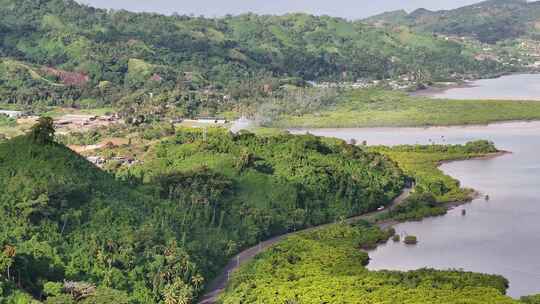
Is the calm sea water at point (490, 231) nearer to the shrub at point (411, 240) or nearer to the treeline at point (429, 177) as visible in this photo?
the shrub at point (411, 240)

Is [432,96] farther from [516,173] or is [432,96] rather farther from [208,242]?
[208,242]

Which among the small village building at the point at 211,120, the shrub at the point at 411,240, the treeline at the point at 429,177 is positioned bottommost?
the shrub at the point at 411,240

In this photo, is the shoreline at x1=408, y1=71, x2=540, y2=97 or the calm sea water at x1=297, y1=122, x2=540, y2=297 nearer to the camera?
the calm sea water at x1=297, y1=122, x2=540, y2=297

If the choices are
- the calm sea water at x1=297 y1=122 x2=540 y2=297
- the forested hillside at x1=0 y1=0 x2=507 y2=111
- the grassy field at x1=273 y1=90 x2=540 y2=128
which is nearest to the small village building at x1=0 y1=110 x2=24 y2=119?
the forested hillside at x1=0 y1=0 x2=507 y2=111

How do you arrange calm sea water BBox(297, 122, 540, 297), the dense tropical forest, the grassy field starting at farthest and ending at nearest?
Result: 1. the grassy field
2. calm sea water BBox(297, 122, 540, 297)
3. the dense tropical forest

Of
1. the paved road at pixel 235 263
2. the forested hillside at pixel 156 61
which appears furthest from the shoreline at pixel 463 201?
the forested hillside at pixel 156 61

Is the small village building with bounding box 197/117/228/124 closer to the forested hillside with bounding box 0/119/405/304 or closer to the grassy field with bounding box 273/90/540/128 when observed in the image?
the grassy field with bounding box 273/90/540/128

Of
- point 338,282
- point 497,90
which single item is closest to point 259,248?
point 338,282
